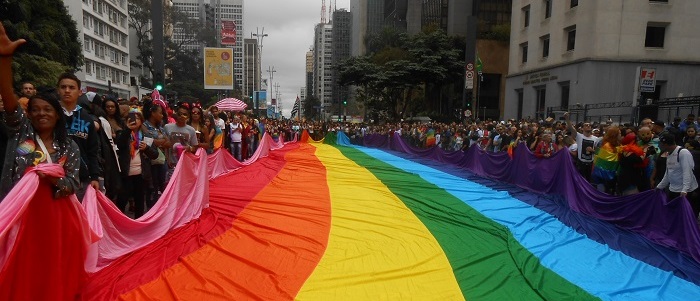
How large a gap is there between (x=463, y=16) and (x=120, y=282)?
44538 mm

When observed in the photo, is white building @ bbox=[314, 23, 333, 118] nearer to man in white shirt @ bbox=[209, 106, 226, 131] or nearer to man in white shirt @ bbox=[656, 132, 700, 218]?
man in white shirt @ bbox=[209, 106, 226, 131]

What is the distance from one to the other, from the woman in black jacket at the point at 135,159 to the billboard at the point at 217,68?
75.1ft

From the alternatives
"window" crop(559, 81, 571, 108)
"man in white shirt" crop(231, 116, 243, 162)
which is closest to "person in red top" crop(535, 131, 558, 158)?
"man in white shirt" crop(231, 116, 243, 162)

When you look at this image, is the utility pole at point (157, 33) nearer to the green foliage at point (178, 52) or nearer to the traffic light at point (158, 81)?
the traffic light at point (158, 81)

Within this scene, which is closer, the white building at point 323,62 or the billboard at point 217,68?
the billboard at point 217,68

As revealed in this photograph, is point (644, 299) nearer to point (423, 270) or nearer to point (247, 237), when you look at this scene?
point (423, 270)

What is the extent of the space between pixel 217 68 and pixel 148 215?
80.9ft

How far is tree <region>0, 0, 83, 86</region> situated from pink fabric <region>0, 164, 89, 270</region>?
1885 centimetres

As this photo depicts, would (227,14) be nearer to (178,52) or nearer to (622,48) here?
(178,52)

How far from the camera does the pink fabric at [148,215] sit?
350cm

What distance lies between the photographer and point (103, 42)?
49219mm

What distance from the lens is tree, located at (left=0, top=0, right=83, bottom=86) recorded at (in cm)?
1980

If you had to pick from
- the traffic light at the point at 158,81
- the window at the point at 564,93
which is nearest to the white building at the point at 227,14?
the window at the point at 564,93

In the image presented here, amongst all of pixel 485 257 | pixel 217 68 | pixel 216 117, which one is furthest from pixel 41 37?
pixel 485 257
